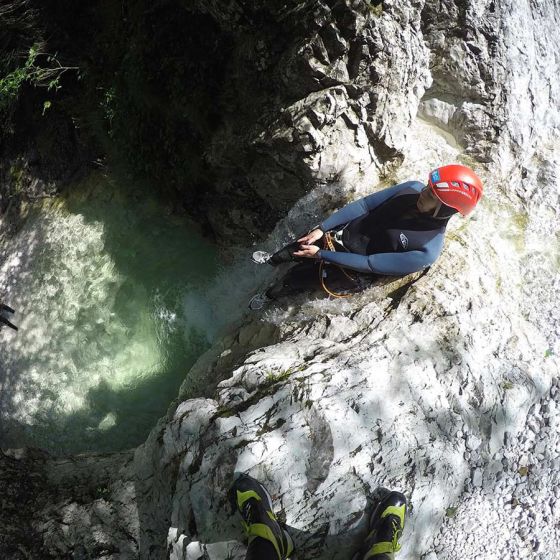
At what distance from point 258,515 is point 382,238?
2301 mm

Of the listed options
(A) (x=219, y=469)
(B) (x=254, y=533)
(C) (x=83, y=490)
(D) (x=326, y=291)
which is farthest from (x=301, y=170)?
(C) (x=83, y=490)

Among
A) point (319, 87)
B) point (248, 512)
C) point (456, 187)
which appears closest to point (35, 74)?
point (319, 87)

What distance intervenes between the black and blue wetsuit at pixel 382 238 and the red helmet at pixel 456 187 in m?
0.19

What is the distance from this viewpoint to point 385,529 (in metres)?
2.85

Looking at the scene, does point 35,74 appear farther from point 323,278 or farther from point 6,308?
point 323,278

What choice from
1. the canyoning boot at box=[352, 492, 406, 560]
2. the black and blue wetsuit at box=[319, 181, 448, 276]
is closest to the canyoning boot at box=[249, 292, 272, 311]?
the black and blue wetsuit at box=[319, 181, 448, 276]

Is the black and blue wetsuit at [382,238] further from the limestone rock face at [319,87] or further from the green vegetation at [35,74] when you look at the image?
the green vegetation at [35,74]

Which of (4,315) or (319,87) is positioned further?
(4,315)

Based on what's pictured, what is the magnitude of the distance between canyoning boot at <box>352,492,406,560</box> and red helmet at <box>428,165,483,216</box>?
2143mm

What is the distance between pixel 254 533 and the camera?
9.32 ft

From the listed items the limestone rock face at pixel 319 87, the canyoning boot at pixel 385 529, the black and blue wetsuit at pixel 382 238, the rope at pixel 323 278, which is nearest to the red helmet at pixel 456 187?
the black and blue wetsuit at pixel 382 238

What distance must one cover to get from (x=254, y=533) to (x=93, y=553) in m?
1.60

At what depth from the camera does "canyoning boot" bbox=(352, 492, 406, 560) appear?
284cm

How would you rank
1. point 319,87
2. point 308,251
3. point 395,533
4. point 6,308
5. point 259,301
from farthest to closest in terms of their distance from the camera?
point 6,308
point 259,301
point 319,87
point 308,251
point 395,533
